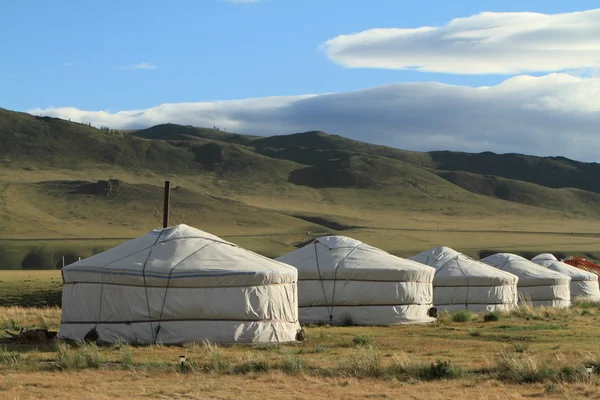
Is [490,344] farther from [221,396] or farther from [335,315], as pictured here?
[221,396]

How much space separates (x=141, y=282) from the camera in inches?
622

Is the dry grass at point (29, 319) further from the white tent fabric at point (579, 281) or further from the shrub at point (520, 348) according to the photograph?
the white tent fabric at point (579, 281)

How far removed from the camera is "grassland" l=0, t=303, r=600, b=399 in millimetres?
10805

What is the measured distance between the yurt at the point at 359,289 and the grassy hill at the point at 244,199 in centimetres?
4286

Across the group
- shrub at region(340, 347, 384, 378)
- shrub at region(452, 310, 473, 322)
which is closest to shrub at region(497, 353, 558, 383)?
shrub at region(340, 347, 384, 378)

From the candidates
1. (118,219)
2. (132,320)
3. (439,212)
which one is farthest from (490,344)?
(439,212)

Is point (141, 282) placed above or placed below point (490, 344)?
above

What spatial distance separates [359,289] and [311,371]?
345 inches

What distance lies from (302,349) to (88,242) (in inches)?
2142

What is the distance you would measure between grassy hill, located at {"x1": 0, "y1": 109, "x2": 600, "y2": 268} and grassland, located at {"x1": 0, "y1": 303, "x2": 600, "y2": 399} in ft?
160

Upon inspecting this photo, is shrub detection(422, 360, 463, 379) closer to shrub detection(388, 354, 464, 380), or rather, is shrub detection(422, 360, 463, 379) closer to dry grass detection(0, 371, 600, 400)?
shrub detection(388, 354, 464, 380)

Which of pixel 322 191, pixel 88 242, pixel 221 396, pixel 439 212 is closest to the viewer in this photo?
pixel 221 396

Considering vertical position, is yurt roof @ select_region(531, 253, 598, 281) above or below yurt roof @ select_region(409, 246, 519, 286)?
below

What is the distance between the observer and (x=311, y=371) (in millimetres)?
12328
